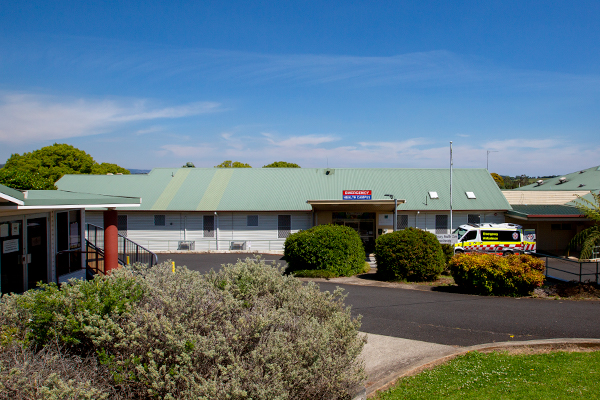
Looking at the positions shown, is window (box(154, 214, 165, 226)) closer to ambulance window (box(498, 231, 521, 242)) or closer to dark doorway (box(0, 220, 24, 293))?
dark doorway (box(0, 220, 24, 293))

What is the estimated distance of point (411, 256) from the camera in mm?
16438

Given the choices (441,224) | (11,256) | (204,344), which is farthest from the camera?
(441,224)

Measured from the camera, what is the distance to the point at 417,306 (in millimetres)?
11820

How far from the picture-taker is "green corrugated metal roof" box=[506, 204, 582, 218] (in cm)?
2773

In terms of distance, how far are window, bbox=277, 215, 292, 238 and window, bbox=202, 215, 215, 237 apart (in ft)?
15.6

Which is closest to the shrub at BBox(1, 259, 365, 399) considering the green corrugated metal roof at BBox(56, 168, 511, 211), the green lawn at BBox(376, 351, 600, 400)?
the green lawn at BBox(376, 351, 600, 400)

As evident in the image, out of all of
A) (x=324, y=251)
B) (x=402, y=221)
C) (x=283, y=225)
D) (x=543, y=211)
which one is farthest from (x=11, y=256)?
(x=543, y=211)

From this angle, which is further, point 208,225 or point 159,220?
point 159,220

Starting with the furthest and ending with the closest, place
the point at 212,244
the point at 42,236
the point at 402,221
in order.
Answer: the point at 402,221
the point at 212,244
the point at 42,236

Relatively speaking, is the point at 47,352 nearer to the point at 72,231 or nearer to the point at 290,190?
the point at 72,231

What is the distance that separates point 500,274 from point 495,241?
37.7 ft

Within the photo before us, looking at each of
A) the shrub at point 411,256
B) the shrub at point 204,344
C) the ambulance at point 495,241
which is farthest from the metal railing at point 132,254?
the ambulance at point 495,241

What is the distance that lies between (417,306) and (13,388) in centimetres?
1028

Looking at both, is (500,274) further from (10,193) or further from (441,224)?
(441,224)
